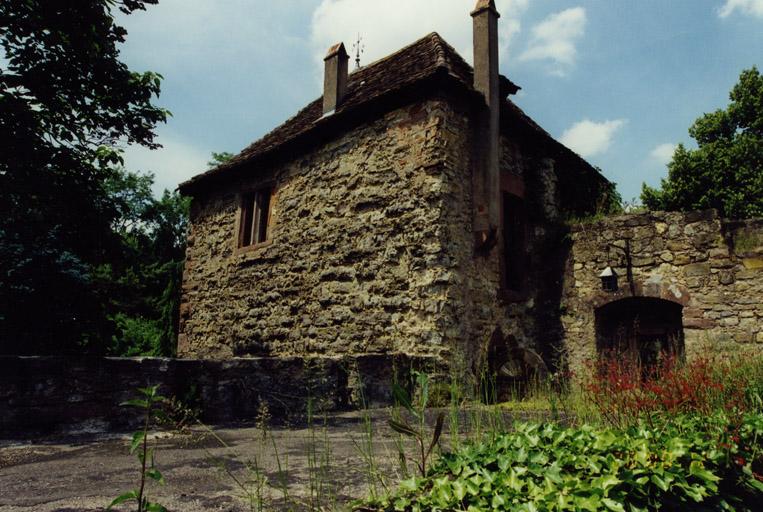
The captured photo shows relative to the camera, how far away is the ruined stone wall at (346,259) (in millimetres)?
7379

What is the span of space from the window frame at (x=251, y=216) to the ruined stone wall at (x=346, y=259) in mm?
134

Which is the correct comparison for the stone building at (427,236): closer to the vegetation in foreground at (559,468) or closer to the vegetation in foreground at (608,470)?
the vegetation in foreground at (559,468)

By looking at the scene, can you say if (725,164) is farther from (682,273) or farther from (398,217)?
(398,217)

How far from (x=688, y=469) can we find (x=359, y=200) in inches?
250

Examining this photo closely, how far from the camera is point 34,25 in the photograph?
662 cm

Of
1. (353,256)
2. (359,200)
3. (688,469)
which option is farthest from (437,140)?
(688,469)

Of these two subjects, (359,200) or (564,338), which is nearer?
(359,200)

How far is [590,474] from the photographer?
239 centimetres

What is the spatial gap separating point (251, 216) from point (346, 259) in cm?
345

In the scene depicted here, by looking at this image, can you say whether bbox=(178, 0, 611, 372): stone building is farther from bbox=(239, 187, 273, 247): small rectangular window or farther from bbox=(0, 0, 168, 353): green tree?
bbox=(0, 0, 168, 353): green tree

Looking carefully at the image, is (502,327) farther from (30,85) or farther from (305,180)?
(30,85)

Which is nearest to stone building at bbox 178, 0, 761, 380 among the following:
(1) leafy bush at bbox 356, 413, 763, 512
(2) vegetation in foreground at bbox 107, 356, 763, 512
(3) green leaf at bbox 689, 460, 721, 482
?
(2) vegetation in foreground at bbox 107, 356, 763, 512

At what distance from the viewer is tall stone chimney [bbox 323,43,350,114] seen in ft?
31.0

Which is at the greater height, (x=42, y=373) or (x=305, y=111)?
(x=305, y=111)
